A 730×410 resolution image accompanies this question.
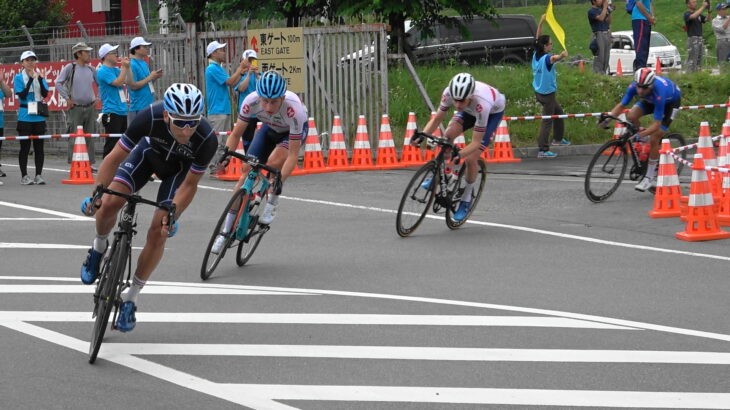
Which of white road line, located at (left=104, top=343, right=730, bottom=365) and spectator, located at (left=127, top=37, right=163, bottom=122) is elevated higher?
spectator, located at (left=127, top=37, right=163, bottom=122)

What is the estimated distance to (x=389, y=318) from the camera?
29.3 feet

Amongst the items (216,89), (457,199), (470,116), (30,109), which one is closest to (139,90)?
(216,89)

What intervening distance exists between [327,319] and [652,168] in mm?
8067

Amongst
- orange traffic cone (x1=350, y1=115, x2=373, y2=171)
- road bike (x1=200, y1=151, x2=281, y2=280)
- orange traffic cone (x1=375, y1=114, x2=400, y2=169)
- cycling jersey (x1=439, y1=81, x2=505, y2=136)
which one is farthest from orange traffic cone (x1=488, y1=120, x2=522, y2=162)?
road bike (x1=200, y1=151, x2=281, y2=280)

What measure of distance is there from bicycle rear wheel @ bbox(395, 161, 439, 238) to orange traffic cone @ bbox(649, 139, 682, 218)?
9.71 ft

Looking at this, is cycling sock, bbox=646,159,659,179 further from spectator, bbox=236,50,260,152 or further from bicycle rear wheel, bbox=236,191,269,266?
spectator, bbox=236,50,260,152

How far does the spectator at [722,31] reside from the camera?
2866 centimetres

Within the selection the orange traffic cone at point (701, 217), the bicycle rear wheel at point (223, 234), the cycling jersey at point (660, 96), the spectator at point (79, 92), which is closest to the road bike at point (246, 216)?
the bicycle rear wheel at point (223, 234)

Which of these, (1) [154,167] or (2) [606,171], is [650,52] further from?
(1) [154,167]

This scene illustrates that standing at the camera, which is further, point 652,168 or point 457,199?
point 652,168

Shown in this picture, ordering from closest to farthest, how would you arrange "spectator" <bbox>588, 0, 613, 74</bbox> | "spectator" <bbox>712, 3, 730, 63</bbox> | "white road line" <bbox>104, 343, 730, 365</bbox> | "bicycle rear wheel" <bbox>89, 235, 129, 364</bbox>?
"bicycle rear wheel" <bbox>89, 235, 129, 364</bbox> < "white road line" <bbox>104, 343, 730, 365</bbox> < "spectator" <bbox>588, 0, 613, 74</bbox> < "spectator" <bbox>712, 3, 730, 63</bbox>

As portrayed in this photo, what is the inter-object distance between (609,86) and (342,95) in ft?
22.9

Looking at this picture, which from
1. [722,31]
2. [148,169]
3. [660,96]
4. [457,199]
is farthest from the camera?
[722,31]

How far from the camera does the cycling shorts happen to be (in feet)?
28.3
